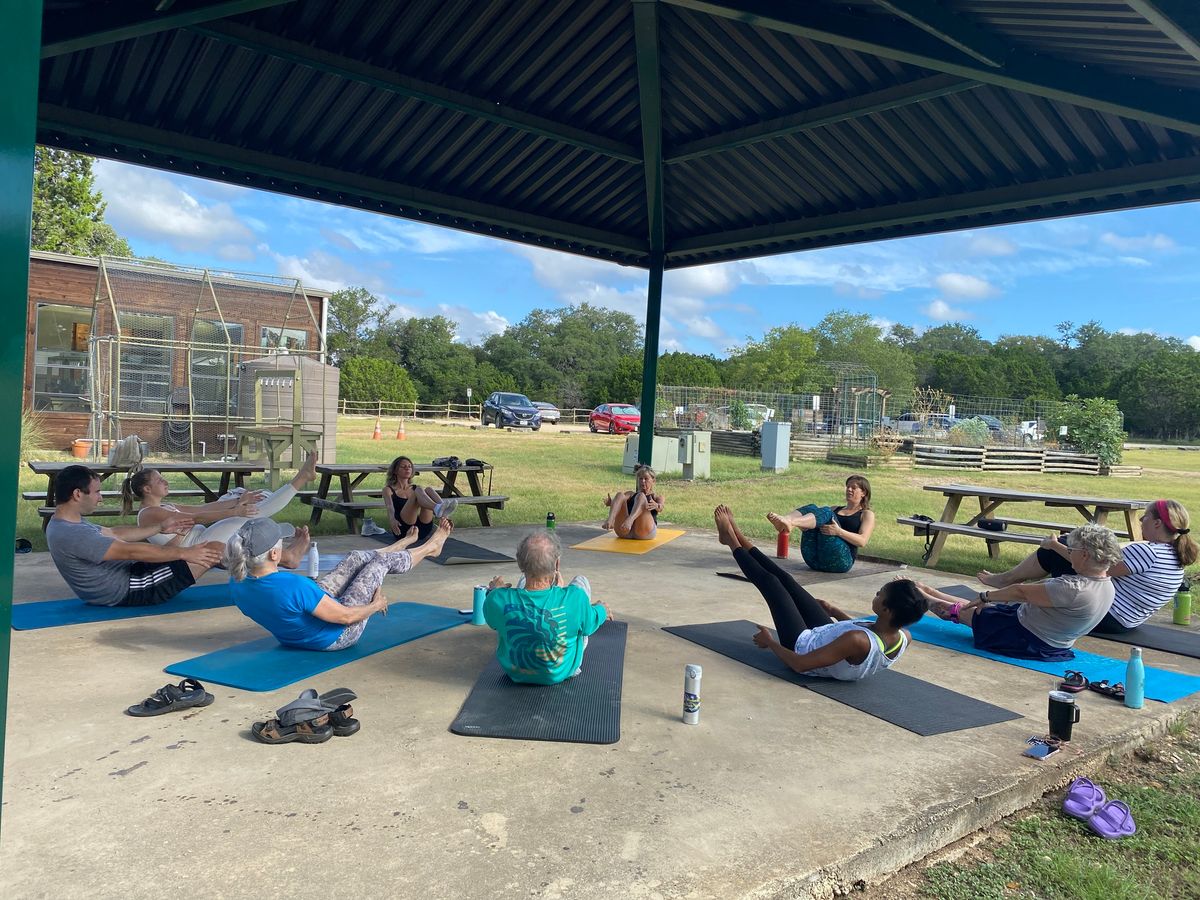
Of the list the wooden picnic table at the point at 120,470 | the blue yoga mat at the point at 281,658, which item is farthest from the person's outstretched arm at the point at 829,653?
the wooden picnic table at the point at 120,470

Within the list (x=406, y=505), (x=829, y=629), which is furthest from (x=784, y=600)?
(x=406, y=505)

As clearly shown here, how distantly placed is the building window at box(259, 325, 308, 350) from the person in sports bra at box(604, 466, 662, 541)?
43.6ft

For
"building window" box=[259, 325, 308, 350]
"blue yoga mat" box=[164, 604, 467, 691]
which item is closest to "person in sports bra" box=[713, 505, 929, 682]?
"blue yoga mat" box=[164, 604, 467, 691]

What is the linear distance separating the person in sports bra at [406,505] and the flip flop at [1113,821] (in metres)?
5.81

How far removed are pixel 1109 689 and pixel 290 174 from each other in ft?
27.7

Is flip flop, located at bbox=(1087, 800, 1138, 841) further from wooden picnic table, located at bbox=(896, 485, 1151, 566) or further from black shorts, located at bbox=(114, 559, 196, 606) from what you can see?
black shorts, located at bbox=(114, 559, 196, 606)

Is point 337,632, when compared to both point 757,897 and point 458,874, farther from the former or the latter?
point 757,897

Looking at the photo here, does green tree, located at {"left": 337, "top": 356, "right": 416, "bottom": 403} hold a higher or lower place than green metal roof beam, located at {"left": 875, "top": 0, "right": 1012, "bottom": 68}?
lower

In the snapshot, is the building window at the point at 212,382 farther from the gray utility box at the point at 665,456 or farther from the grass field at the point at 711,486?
the gray utility box at the point at 665,456

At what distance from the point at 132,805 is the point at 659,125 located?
7479mm

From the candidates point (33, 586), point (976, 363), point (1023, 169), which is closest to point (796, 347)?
point (976, 363)

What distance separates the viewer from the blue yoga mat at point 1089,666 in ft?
16.0

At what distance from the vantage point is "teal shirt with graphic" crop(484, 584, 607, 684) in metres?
4.03

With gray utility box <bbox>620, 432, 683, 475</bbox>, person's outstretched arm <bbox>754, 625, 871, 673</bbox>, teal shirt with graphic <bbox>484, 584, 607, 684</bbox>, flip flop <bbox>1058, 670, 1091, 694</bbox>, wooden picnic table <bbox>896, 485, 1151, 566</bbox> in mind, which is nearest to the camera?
teal shirt with graphic <bbox>484, 584, 607, 684</bbox>
